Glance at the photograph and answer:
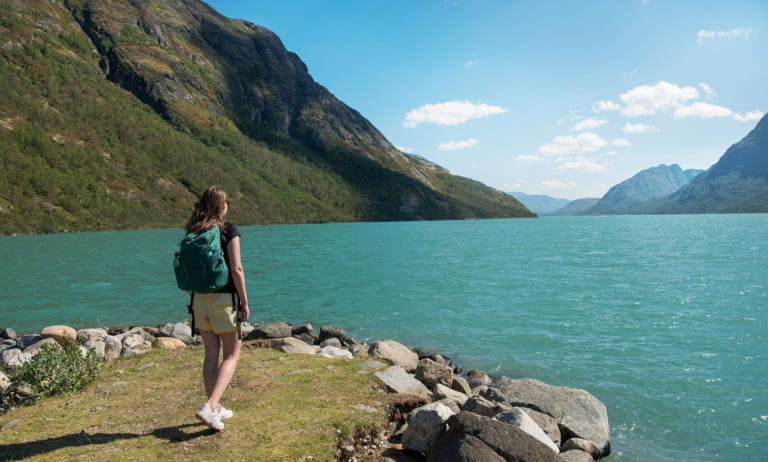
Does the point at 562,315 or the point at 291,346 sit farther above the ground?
the point at 291,346

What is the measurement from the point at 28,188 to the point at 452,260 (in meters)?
125

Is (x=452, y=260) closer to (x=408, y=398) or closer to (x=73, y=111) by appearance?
(x=408, y=398)

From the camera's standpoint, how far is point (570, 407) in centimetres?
974

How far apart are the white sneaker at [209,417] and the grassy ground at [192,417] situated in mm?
179

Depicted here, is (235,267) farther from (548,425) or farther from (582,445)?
(582,445)

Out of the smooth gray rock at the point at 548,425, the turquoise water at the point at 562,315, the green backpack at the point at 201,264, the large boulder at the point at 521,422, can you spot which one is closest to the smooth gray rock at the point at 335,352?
the turquoise water at the point at 562,315

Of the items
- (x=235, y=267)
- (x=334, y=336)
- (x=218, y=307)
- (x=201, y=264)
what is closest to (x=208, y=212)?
(x=201, y=264)

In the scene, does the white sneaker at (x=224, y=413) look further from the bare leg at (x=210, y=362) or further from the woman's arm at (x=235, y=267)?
the woman's arm at (x=235, y=267)

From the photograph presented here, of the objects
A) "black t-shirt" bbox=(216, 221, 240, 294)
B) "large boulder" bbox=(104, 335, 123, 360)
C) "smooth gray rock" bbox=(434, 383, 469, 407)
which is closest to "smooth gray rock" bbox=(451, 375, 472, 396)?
"smooth gray rock" bbox=(434, 383, 469, 407)

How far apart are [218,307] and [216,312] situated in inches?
3.2

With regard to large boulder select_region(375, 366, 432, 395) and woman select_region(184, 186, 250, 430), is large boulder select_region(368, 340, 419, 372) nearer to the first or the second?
large boulder select_region(375, 366, 432, 395)

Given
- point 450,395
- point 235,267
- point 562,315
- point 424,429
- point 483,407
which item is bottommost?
point 562,315

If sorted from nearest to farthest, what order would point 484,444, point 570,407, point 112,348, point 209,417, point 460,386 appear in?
point 484,444
point 209,417
point 570,407
point 460,386
point 112,348

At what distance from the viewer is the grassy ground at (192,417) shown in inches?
224
